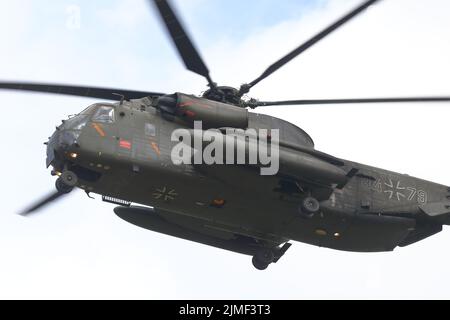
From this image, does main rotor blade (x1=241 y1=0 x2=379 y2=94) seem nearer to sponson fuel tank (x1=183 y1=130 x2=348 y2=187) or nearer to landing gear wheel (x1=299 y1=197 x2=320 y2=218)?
sponson fuel tank (x1=183 y1=130 x2=348 y2=187)

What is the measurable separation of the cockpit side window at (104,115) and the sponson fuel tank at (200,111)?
1467 millimetres

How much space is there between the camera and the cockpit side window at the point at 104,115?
23.5 meters

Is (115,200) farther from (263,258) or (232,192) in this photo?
(263,258)

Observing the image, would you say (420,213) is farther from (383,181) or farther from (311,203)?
Result: (311,203)

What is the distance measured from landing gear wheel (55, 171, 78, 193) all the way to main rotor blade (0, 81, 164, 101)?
2342mm

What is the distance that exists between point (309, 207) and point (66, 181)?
7.07 meters

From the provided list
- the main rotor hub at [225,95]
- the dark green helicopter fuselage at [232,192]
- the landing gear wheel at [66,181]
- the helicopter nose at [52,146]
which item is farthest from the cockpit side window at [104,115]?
the main rotor hub at [225,95]

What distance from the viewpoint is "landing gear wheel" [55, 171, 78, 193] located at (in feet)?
73.9

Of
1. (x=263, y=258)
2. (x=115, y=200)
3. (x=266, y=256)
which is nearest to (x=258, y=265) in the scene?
(x=263, y=258)

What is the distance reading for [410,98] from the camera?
24.2 metres

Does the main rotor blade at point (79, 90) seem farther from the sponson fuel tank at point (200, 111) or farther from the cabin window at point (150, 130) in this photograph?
the cabin window at point (150, 130)

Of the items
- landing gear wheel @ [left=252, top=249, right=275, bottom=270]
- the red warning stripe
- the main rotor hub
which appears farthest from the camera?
landing gear wheel @ [left=252, top=249, right=275, bottom=270]

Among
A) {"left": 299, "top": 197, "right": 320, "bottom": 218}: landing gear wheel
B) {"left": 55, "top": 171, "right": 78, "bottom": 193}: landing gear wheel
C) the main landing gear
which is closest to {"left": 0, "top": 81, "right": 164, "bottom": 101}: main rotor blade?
{"left": 55, "top": 171, "right": 78, "bottom": 193}: landing gear wheel

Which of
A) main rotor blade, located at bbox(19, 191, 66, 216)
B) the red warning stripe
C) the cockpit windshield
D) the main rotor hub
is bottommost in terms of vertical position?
main rotor blade, located at bbox(19, 191, 66, 216)
